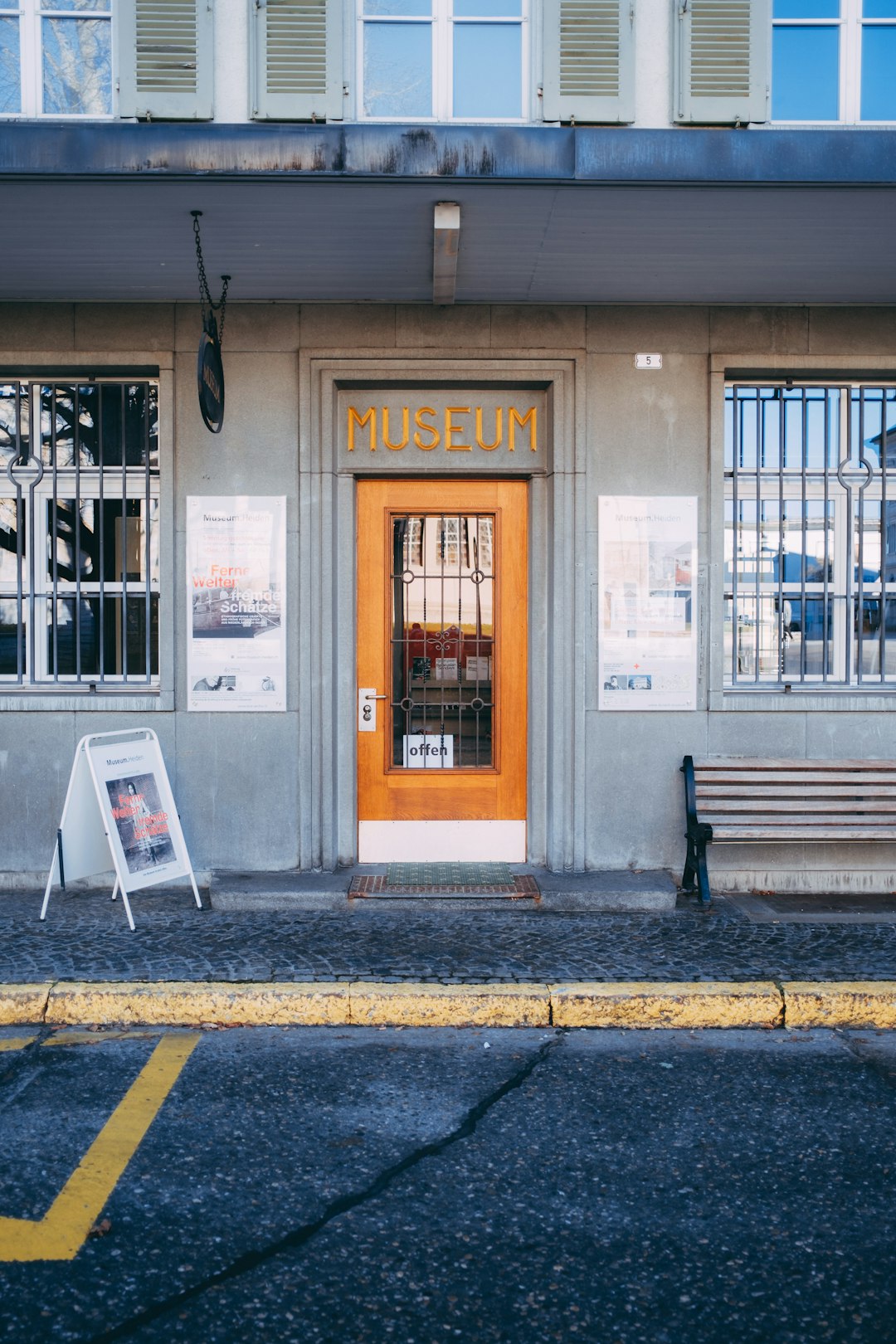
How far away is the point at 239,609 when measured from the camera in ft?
23.7

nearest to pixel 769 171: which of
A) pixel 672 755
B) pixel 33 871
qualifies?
pixel 672 755

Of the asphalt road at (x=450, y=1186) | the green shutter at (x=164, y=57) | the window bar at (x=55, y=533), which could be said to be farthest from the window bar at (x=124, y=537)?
the asphalt road at (x=450, y=1186)

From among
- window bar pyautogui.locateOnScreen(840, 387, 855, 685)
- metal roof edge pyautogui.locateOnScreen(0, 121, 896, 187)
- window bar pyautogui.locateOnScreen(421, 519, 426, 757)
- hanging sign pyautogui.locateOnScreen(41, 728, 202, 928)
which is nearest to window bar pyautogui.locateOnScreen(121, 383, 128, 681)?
hanging sign pyautogui.locateOnScreen(41, 728, 202, 928)

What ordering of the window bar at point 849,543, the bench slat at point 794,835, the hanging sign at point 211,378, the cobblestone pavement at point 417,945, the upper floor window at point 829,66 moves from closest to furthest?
1. the cobblestone pavement at point 417,945
2. the hanging sign at point 211,378
3. the upper floor window at point 829,66
4. the bench slat at point 794,835
5. the window bar at point 849,543

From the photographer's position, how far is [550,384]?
731cm

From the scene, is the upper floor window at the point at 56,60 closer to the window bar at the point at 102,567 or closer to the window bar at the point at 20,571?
the window bar at the point at 102,567

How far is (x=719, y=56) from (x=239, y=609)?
436cm

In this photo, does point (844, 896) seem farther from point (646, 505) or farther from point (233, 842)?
point (233, 842)

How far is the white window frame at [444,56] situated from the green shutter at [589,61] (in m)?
0.17

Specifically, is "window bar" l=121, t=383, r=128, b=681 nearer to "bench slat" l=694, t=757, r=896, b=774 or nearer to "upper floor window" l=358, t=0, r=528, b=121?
"upper floor window" l=358, t=0, r=528, b=121

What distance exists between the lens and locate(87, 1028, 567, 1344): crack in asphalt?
2.96 meters

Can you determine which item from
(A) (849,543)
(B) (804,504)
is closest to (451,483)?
(B) (804,504)

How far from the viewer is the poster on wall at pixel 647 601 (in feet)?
23.9

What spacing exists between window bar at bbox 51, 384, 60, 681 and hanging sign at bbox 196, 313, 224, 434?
1258 mm
